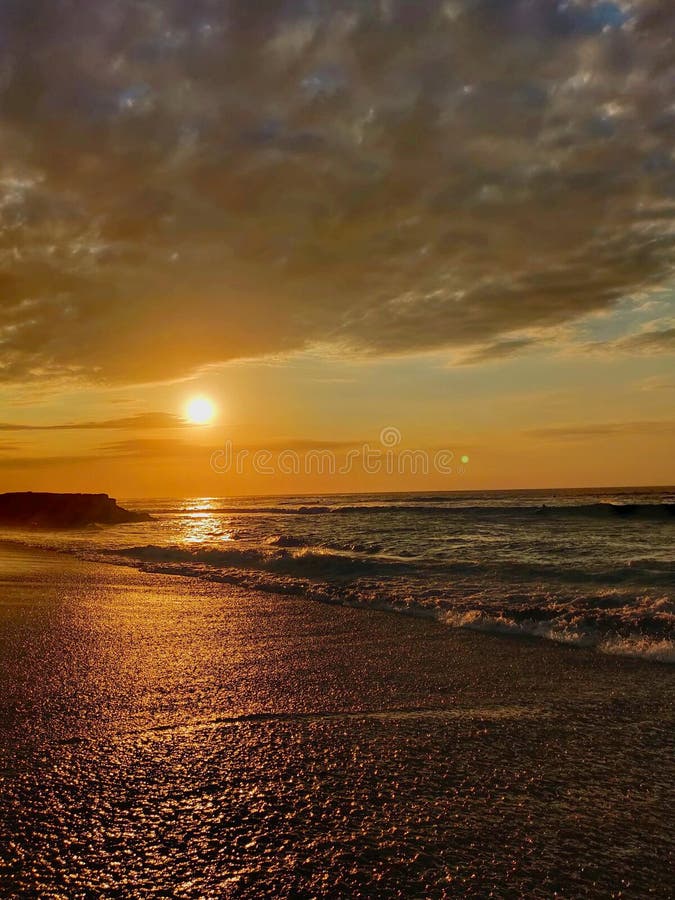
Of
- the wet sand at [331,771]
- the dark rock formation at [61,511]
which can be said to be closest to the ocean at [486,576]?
the wet sand at [331,771]

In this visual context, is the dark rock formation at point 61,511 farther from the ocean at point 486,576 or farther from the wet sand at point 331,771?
the wet sand at point 331,771

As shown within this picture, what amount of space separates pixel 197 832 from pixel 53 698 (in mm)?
2649

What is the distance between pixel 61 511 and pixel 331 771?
5261 cm

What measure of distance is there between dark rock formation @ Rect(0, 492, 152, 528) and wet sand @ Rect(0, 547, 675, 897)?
1787 inches

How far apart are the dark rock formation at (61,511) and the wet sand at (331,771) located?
45.4 metres

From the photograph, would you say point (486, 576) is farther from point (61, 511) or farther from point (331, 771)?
point (61, 511)

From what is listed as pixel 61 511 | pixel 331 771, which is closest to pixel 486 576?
pixel 331 771

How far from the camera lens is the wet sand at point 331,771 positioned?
2.63 m

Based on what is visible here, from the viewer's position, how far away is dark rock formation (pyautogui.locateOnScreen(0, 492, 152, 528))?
1946 inches

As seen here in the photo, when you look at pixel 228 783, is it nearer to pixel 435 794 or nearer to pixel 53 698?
pixel 435 794

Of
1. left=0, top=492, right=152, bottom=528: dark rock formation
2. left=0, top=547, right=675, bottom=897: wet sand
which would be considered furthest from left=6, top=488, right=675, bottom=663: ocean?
left=0, top=492, right=152, bottom=528: dark rock formation

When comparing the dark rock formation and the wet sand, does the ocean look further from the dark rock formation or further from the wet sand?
the dark rock formation

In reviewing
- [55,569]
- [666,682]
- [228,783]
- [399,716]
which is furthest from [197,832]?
[55,569]

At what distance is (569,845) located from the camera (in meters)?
2.87
